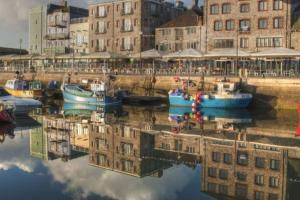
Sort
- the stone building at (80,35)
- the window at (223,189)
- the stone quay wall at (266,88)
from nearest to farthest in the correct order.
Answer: the window at (223,189) → the stone quay wall at (266,88) → the stone building at (80,35)

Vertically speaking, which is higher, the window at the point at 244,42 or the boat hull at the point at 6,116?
the window at the point at 244,42

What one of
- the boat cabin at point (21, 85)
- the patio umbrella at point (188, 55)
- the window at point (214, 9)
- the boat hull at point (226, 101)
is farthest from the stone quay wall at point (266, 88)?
the window at point (214, 9)

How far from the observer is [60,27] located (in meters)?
95.2

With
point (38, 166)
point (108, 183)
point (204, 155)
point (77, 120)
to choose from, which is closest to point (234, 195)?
point (108, 183)

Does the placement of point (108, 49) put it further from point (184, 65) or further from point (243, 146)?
point (243, 146)

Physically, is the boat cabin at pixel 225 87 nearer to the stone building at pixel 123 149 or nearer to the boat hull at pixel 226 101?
the boat hull at pixel 226 101

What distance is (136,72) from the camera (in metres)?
66.6

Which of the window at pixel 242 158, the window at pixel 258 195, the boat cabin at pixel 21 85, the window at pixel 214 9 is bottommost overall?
the window at pixel 258 195

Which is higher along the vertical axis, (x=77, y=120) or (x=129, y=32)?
(x=129, y=32)

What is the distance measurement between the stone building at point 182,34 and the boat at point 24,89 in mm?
21367

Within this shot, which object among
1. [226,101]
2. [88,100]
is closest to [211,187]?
[226,101]

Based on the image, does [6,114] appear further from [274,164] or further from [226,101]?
[226,101]

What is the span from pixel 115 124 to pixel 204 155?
522 inches

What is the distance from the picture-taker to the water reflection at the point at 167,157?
18767mm
